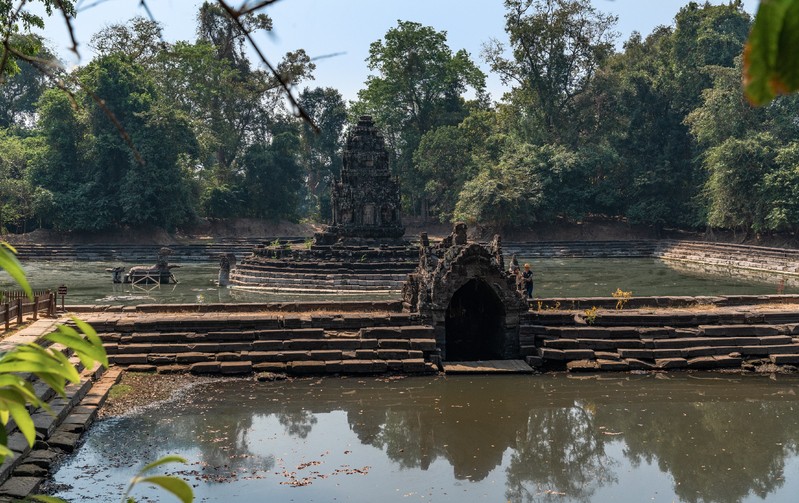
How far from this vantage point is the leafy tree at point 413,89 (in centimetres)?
6000

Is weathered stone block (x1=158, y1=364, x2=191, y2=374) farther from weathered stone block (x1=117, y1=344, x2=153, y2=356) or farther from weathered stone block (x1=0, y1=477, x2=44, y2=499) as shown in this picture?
weathered stone block (x1=0, y1=477, x2=44, y2=499)

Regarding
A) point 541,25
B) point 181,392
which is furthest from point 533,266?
point 181,392

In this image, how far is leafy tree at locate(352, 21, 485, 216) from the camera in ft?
197

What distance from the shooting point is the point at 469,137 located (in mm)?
59438

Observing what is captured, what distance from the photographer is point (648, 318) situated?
16.7 metres

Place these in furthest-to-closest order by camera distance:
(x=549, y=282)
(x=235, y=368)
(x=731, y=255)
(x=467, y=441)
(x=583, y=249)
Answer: (x=583, y=249) → (x=731, y=255) → (x=549, y=282) → (x=235, y=368) → (x=467, y=441)

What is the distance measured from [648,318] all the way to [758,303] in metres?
3.52

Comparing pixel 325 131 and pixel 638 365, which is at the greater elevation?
pixel 325 131

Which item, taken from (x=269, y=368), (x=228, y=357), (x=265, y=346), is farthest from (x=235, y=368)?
(x=265, y=346)

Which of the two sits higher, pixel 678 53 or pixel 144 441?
pixel 678 53

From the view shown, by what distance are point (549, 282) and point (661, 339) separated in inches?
701

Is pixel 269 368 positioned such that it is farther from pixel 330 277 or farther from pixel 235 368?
pixel 330 277

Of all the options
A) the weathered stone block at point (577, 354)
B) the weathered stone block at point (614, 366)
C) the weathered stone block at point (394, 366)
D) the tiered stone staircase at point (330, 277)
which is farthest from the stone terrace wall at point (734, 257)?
the weathered stone block at point (394, 366)

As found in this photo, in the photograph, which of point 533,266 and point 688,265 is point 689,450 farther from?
point 688,265
